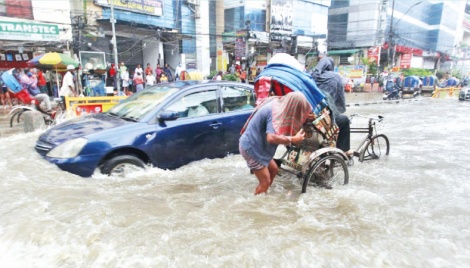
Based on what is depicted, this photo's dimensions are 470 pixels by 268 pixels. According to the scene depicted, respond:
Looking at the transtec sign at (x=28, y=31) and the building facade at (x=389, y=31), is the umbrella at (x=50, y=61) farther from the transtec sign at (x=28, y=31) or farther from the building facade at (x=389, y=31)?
the building facade at (x=389, y=31)

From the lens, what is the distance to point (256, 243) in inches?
108

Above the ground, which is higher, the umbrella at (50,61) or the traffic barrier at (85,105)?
the umbrella at (50,61)

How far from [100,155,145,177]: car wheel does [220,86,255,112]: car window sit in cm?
163

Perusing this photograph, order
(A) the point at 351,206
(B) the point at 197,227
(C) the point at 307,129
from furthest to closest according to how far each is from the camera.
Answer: (C) the point at 307,129 < (A) the point at 351,206 < (B) the point at 197,227

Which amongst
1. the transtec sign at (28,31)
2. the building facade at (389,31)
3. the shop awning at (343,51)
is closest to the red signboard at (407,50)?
the building facade at (389,31)

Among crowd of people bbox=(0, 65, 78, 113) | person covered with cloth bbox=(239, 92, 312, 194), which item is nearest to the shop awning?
crowd of people bbox=(0, 65, 78, 113)

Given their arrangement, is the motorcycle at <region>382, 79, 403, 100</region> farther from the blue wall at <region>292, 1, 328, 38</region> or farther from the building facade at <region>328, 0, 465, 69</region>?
the blue wall at <region>292, 1, 328, 38</region>

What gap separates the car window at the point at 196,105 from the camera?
4527 millimetres

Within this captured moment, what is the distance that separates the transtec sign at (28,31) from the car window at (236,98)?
14163 mm

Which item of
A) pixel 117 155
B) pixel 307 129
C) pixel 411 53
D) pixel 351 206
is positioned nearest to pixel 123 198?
pixel 117 155

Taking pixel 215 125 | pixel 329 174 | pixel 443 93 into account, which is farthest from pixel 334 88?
pixel 443 93

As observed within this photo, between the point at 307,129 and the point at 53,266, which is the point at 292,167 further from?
the point at 53,266

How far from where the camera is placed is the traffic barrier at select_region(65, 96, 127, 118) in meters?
7.86

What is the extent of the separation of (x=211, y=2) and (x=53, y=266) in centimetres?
2815
